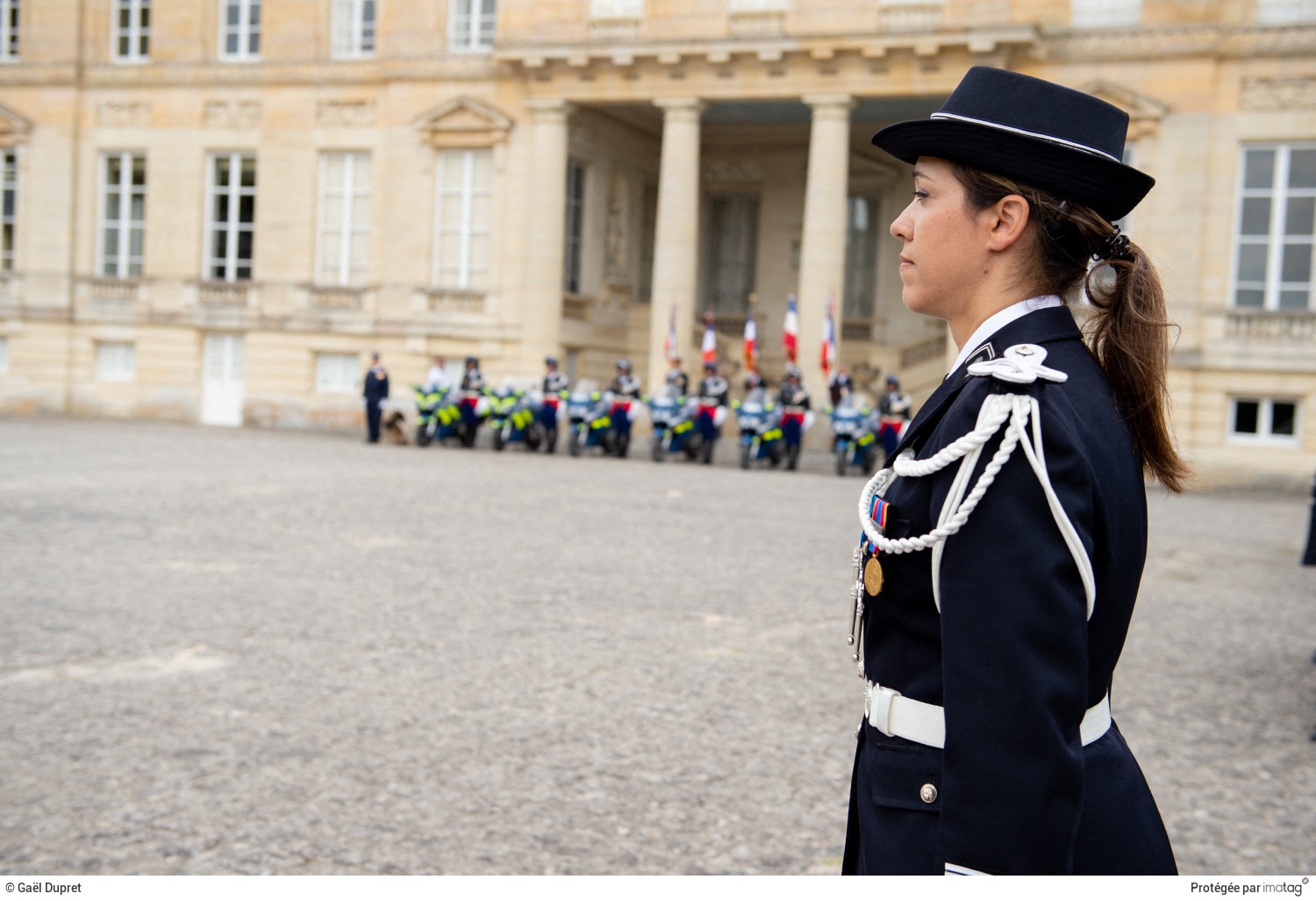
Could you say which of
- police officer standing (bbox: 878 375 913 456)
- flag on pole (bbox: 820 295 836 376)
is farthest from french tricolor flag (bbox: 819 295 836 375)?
police officer standing (bbox: 878 375 913 456)

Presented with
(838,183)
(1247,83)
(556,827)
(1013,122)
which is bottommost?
(556,827)

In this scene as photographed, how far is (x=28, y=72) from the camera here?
32.4 m

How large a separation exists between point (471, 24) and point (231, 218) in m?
7.82

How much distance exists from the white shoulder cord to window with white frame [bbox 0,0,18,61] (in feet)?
121

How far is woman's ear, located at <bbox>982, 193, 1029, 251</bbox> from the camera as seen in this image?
1783 millimetres

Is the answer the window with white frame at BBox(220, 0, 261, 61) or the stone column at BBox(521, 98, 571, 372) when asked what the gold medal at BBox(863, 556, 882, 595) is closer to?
the stone column at BBox(521, 98, 571, 372)

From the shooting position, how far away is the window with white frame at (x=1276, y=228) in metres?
23.6

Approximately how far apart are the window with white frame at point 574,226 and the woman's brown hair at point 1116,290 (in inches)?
1123

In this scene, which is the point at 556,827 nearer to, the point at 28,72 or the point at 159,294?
the point at 159,294

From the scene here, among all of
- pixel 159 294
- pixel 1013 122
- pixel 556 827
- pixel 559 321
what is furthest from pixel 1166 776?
pixel 159 294

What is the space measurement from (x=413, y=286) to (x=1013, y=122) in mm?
28441

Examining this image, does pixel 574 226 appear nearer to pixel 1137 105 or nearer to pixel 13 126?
pixel 1137 105

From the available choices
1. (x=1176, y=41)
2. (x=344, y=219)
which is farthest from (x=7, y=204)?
(x=1176, y=41)

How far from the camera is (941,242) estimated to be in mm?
1835
